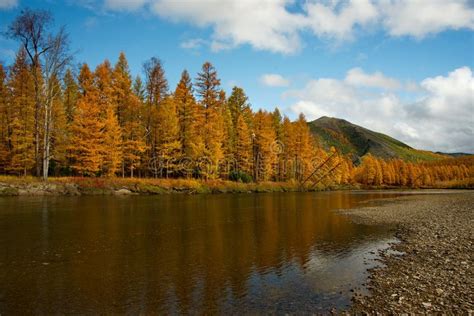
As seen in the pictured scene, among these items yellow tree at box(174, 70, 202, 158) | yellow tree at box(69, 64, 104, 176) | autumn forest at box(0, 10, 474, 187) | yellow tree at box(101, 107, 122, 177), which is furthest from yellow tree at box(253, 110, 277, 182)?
yellow tree at box(69, 64, 104, 176)

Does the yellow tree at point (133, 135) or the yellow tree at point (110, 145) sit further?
the yellow tree at point (133, 135)

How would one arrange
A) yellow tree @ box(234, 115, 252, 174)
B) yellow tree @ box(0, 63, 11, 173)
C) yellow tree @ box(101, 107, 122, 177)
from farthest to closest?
yellow tree @ box(234, 115, 252, 174) < yellow tree @ box(101, 107, 122, 177) < yellow tree @ box(0, 63, 11, 173)

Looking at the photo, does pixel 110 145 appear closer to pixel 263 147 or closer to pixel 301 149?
pixel 263 147

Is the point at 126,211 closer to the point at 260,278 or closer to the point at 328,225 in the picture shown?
the point at 328,225

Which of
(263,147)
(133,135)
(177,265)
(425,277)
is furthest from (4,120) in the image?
(425,277)

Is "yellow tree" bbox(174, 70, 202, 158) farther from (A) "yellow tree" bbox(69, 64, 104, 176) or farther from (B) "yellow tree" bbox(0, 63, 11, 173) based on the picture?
(B) "yellow tree" bbox(0, 63, 11, 173)

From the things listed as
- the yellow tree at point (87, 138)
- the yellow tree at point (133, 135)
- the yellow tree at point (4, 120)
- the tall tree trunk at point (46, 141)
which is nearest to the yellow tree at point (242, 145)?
the yellow tree at point (133, 135)

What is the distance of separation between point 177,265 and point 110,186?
100ft

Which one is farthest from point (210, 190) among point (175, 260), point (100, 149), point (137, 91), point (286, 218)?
point (175, 260)

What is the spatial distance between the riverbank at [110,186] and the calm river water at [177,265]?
16471 mm

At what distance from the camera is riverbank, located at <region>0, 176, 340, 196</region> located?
32.6m

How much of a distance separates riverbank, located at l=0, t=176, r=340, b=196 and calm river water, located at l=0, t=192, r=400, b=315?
648 inches

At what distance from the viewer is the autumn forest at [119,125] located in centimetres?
3747

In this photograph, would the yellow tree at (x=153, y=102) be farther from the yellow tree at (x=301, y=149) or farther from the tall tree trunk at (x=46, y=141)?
the yellow tree at (x=301, y=149)
